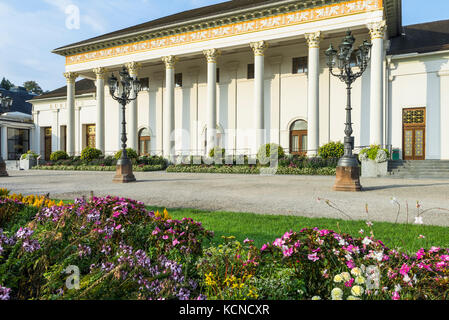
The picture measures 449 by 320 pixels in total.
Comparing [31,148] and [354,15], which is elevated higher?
[354,15]

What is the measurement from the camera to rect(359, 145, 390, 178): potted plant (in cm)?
1703

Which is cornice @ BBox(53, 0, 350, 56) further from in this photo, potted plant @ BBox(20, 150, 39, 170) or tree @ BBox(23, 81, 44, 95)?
tree @ BBox(23, 81, 44, 95)

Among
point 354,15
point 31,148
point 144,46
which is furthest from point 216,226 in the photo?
point 31,148

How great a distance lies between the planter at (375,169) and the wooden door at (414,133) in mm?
6761

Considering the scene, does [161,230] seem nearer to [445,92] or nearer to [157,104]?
[445,92]

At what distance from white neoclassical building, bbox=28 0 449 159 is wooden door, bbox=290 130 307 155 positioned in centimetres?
9

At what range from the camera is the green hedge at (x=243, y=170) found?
18.8 metres

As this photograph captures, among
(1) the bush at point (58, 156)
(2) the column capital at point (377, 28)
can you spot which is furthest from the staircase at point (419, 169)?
(1) the bush at point (58, 156)

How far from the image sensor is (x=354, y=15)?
20000 mm

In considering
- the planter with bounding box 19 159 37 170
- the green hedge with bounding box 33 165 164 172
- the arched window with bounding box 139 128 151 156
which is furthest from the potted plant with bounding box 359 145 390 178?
the planter with bounding box 19 159 37 170

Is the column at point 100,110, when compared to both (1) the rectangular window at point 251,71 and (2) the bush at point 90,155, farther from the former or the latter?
(1) the rectangular window at point 251,71

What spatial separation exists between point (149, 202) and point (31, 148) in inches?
1640

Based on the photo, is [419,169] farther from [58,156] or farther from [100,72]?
[58,156]

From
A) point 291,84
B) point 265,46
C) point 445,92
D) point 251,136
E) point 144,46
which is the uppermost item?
point 144,46
